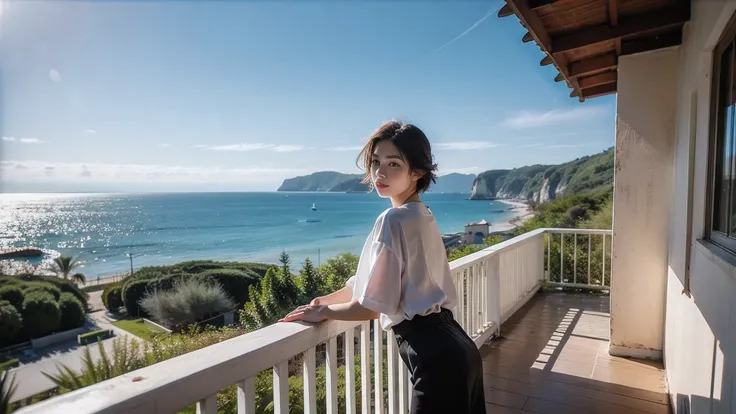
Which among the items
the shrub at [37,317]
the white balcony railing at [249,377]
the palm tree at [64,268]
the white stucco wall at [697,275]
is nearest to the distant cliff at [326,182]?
the palm tree at [64,268]

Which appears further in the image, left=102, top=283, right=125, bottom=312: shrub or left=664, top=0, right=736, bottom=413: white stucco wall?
left=102, top=283, right=125, bottom=312: shrub

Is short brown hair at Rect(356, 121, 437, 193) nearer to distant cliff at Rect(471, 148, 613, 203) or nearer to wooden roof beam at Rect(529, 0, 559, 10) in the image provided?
wooden roof beam at Rect(529, 0, 559, 10)

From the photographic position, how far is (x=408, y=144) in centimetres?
121

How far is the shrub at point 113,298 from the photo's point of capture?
33.2 ft

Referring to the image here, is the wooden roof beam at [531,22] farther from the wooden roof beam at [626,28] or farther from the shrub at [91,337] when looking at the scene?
the shrub at [91,337]

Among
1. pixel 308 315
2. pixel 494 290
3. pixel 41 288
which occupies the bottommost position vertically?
pixel 41 288

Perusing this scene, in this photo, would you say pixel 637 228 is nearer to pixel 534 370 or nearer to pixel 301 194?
pixel 534 370

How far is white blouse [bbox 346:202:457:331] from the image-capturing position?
3.46ft

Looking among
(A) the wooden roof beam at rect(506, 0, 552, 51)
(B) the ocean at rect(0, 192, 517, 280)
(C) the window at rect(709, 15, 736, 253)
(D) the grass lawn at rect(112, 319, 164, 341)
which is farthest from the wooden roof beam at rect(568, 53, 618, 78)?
(B) the ocean at rect(0, 192, 517, 280)

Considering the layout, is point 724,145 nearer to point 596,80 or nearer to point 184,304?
point 596,80

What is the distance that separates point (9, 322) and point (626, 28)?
8787mm

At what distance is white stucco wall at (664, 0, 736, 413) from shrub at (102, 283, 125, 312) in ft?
37.5

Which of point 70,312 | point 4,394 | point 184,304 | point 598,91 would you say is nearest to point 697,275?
point 4,394

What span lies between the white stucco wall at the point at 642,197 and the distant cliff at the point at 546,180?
34.6ft
